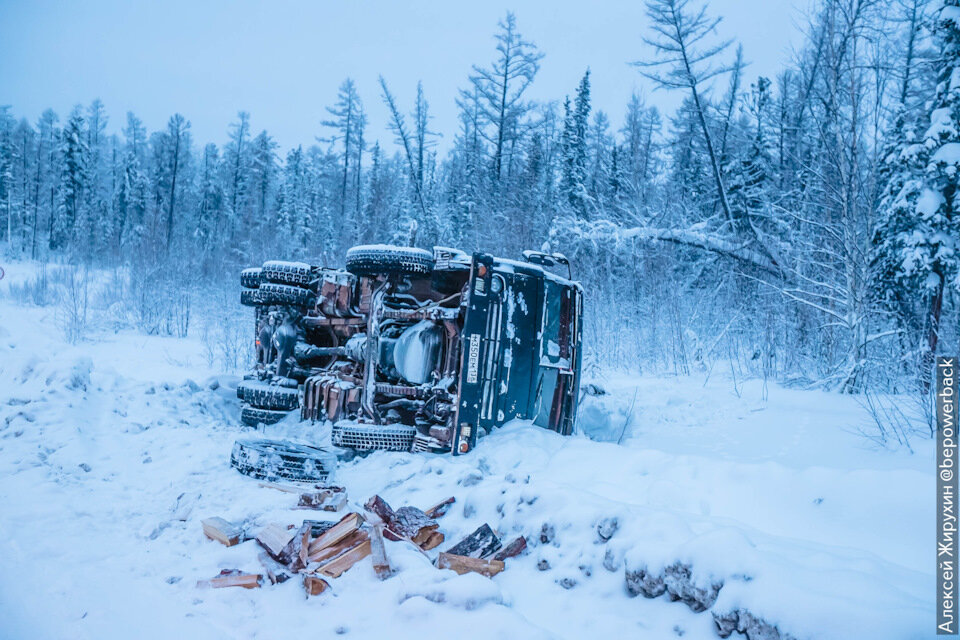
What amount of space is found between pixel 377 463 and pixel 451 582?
254cm

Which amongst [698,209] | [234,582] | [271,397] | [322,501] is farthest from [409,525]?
[698,209]

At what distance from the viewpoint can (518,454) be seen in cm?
522

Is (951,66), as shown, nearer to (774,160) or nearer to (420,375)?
(420,375)

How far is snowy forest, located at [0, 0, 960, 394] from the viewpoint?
917cm

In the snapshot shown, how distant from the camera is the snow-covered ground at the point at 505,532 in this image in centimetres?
249

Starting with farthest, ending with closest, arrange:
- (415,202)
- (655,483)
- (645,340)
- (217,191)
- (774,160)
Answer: (217,191), (415,202), (774,160), (645,340), (655,483)

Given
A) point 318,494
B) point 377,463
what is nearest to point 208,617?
point 318,494

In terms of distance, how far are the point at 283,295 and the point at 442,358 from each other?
267cm

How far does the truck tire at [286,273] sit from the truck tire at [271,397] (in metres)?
1.41

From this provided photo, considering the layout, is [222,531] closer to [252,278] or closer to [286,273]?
[286,273]

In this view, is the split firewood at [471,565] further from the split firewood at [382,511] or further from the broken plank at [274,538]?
the broken plank at [274,538]

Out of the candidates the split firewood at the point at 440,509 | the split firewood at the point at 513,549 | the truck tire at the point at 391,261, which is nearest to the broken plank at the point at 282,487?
the split firewood at the point at 440,509

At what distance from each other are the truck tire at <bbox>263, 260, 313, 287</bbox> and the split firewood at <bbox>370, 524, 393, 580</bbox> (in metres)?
4.87

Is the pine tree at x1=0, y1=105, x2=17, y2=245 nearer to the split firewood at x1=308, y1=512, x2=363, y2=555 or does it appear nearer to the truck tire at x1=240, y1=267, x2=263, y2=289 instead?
the truck tire at x1=240, y1=267, x2=263, y2=289
